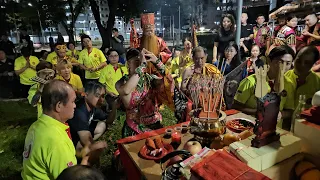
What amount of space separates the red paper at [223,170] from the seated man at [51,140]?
38.5 inches

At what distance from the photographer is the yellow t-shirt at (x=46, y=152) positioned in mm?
1636

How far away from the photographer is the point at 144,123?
8.48ft

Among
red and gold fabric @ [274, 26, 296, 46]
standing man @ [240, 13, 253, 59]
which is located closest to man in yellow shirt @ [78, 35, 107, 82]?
standing man @ [240, 13, 253, 59]

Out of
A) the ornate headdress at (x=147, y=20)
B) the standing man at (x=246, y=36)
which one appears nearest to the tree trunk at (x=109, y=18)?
the standing man at (x=246, y=36)

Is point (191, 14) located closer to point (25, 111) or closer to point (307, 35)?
point (307, 35)

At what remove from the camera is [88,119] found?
2771 mm

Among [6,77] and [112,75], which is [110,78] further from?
[6,77]

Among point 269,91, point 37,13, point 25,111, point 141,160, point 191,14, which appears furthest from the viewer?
point 37,13

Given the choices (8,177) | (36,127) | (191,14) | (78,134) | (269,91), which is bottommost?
(8,177)

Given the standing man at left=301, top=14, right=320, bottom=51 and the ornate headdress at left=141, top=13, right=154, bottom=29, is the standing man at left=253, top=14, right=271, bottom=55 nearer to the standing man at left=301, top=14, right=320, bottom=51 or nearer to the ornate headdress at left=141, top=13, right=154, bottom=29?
the standing man at left=301, top=14, right=320, bottom=51

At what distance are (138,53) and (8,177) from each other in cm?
260

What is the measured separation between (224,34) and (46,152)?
473 cm

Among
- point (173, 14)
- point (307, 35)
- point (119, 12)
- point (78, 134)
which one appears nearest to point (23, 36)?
point (119, 12)

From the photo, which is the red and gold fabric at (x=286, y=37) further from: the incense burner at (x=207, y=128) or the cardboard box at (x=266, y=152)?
the cardboard box at (x=266, y=152)
